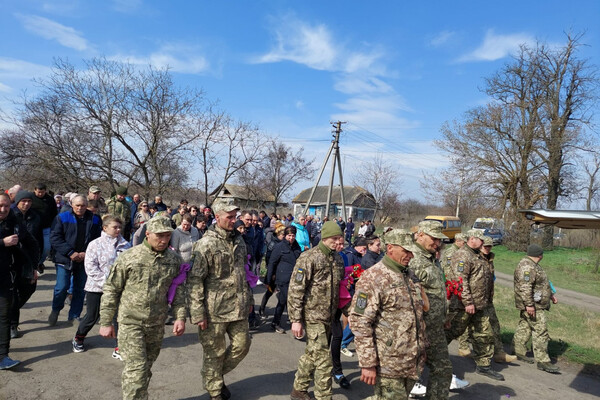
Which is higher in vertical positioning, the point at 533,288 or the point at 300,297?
the point at 300,297

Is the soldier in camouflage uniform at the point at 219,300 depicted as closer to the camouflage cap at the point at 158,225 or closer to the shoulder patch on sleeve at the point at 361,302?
the camouflage cap at the point at 158,225

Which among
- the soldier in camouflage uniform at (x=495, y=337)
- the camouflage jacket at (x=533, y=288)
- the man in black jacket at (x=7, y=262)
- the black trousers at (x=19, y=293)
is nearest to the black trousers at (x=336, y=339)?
the soldier in camouflage uniform at (x=495, y=337)

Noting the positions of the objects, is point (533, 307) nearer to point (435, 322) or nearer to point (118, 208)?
point (435, 322)

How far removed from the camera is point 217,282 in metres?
3.99

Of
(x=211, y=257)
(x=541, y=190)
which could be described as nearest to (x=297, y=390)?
(x=211, y=257)

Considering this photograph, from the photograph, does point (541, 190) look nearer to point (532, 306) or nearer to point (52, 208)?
point (532, 306)

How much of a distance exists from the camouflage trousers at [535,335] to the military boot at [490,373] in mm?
1066

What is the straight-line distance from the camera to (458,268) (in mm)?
5605

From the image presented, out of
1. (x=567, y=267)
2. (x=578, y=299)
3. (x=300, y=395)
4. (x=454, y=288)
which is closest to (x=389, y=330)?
(x=300, y=395)

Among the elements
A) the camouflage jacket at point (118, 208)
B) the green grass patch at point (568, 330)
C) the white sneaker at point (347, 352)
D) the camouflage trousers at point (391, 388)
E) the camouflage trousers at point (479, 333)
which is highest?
the camouflage jacket at point (118, 208)

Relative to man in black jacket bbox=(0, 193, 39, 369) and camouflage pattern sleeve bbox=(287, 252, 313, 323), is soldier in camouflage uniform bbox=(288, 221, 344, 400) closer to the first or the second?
camouflage pattern sleeve bbox=(287, 252, 313, 323)

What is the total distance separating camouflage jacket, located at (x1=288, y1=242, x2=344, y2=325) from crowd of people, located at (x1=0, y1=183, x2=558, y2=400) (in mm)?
12

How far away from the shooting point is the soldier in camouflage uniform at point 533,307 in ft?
20.1

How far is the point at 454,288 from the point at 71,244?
5.54 meters
